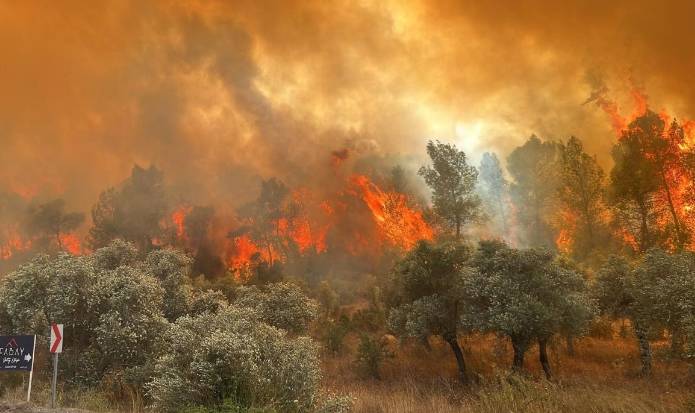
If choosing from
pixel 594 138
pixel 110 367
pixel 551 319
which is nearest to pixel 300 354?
pixel 110 367

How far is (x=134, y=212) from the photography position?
102875 mm

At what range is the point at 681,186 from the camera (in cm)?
5494

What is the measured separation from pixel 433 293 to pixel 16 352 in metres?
26.9

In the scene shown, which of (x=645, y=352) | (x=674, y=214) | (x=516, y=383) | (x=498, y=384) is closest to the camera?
(x=516, y=383)

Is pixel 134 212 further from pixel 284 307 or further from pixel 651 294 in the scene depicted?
pixel 651 294

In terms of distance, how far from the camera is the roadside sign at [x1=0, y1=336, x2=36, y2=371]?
1928cm

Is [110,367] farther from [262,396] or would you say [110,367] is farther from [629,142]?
[629,142]

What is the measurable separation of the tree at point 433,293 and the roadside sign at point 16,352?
23682mm

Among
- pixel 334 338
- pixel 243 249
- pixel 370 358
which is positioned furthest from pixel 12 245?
pixel 370 358

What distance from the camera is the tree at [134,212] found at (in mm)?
95562

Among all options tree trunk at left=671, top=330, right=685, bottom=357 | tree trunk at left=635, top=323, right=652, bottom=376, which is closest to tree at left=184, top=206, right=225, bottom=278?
tree trunk at left=635, top=323, right=652, bottom=376

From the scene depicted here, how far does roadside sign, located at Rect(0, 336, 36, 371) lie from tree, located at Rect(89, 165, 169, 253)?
76873 millimetres

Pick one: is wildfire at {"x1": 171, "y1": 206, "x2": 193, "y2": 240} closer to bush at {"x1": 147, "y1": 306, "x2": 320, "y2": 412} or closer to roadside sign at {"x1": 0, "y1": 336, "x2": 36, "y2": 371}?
roadside sign at {"x1": 0, "y1": 336, "x2": 36, "y2": 371}

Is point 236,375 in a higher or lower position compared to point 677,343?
higher
